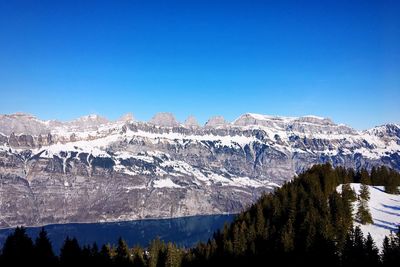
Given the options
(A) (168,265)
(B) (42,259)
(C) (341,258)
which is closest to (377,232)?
(C) (341,258)

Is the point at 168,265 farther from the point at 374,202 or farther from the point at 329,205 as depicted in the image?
the point at 374,202

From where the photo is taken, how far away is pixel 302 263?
89.0 meters

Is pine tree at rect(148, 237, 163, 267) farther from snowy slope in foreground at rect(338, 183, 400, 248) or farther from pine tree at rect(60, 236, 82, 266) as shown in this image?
snowy slope in foreground at rect(338, 183, 400, 248)

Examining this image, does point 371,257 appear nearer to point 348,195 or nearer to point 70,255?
point 348,195

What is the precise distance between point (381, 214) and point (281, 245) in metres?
39.4

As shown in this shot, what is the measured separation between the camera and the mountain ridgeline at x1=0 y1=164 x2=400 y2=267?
74250 mm

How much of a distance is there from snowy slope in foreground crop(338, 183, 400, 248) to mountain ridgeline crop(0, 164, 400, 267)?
3.56m

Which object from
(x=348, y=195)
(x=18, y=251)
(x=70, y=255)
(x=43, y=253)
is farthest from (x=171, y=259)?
(x=348, y=195)

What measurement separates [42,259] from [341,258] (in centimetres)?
5727

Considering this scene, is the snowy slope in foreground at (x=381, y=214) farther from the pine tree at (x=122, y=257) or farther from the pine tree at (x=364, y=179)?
the pine tree at (x=122, y=257)

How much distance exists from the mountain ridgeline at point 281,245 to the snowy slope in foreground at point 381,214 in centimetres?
356

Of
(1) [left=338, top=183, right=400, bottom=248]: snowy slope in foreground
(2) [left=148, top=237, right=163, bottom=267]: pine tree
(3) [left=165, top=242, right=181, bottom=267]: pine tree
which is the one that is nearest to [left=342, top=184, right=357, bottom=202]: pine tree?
(1) [left=338, top=183, right=400, bottom=248]: snowy slope in foreground

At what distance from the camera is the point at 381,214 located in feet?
395

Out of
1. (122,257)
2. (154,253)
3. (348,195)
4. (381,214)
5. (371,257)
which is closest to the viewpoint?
(371,257)
